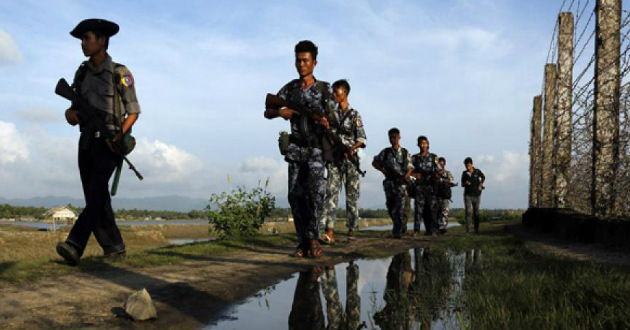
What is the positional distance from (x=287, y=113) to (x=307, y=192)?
1027 mm

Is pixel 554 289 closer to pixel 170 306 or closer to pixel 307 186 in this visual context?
Answer: pixel 170 306

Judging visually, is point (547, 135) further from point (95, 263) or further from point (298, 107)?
point (95, 263)

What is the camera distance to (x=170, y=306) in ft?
11.6

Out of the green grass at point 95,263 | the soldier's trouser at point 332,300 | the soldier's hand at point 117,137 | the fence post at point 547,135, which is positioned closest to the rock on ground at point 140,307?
the soldier's trouser at point 332,300

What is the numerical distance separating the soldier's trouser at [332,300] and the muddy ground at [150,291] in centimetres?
45

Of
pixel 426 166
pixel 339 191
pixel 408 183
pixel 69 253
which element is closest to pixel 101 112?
pixel 69 253

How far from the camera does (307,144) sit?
263 inches

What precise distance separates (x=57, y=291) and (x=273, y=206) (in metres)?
8.05

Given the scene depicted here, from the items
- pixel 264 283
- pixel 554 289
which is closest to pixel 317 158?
A: pixel 264 283

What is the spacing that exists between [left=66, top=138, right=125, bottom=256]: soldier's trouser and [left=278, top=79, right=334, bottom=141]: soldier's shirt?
7.27ft

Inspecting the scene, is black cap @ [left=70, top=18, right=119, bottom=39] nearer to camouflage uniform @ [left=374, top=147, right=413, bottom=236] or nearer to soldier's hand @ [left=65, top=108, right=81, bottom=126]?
soldier's hand @ [left=65, top=108, right=81, bottom=126]

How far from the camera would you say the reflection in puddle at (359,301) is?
3.05m

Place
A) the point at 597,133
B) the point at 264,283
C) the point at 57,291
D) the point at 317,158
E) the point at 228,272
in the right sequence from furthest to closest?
1. the point at 597,133
2. the point at 317,158
3. the point at 228,272
4. the point at 264,283
5. the point at 57,291

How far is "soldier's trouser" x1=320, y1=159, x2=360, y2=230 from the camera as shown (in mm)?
9438
